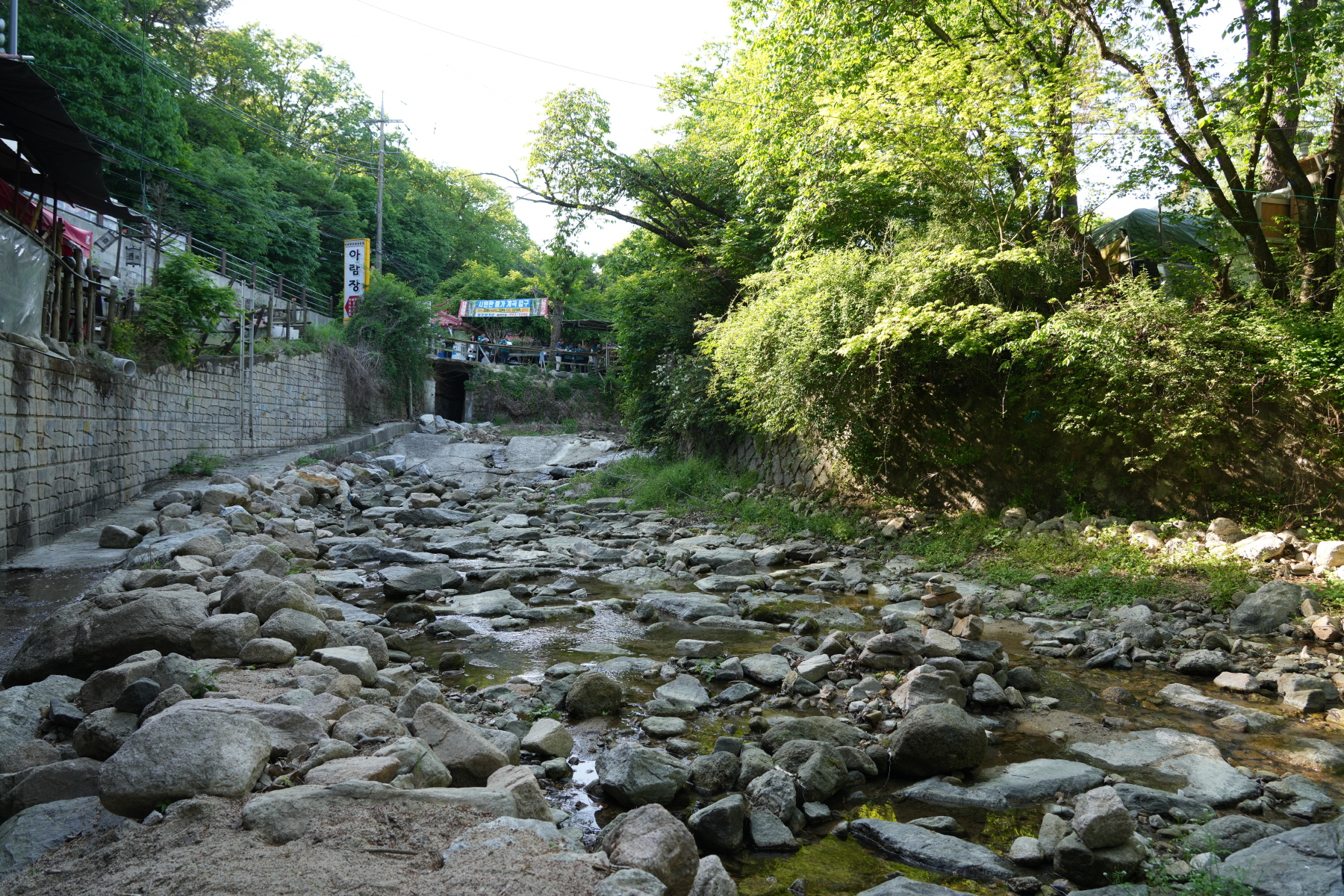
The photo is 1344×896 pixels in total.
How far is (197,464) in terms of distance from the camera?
13906 mm

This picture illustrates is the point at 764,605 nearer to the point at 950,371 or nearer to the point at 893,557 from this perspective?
the point at 893,557

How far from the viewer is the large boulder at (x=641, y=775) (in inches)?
132

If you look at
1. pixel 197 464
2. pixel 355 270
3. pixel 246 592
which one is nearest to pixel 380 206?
pixel 355 270

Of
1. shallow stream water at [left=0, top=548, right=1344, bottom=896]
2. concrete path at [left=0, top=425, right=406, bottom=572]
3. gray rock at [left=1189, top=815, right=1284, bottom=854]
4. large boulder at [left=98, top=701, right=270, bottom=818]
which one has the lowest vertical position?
shallow stream water at [left=0, top=548, right=1344, bottom=896]

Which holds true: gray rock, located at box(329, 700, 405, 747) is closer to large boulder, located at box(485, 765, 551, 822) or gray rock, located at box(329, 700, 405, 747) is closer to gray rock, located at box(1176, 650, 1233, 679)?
large boulder, located at box(485, 765, 551, 822)

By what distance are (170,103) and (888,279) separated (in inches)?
797

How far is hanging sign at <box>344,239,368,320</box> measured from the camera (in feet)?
91.4

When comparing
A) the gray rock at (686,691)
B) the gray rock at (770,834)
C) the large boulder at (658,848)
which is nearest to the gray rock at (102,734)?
the large boulder at (658,848)

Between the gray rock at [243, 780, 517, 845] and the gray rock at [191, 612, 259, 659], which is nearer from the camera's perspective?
the gray rock at [243, 780, 517, 845]

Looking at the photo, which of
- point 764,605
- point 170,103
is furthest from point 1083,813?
point 170,103

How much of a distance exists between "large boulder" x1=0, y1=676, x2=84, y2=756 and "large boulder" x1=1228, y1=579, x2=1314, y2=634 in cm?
719

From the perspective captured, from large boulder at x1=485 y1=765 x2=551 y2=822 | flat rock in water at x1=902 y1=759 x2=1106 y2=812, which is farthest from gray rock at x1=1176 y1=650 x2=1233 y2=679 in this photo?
large boulder at x1=485 y1=765 x2=551 y2=822

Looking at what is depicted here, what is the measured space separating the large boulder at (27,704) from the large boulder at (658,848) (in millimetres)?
2453

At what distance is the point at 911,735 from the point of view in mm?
3703
